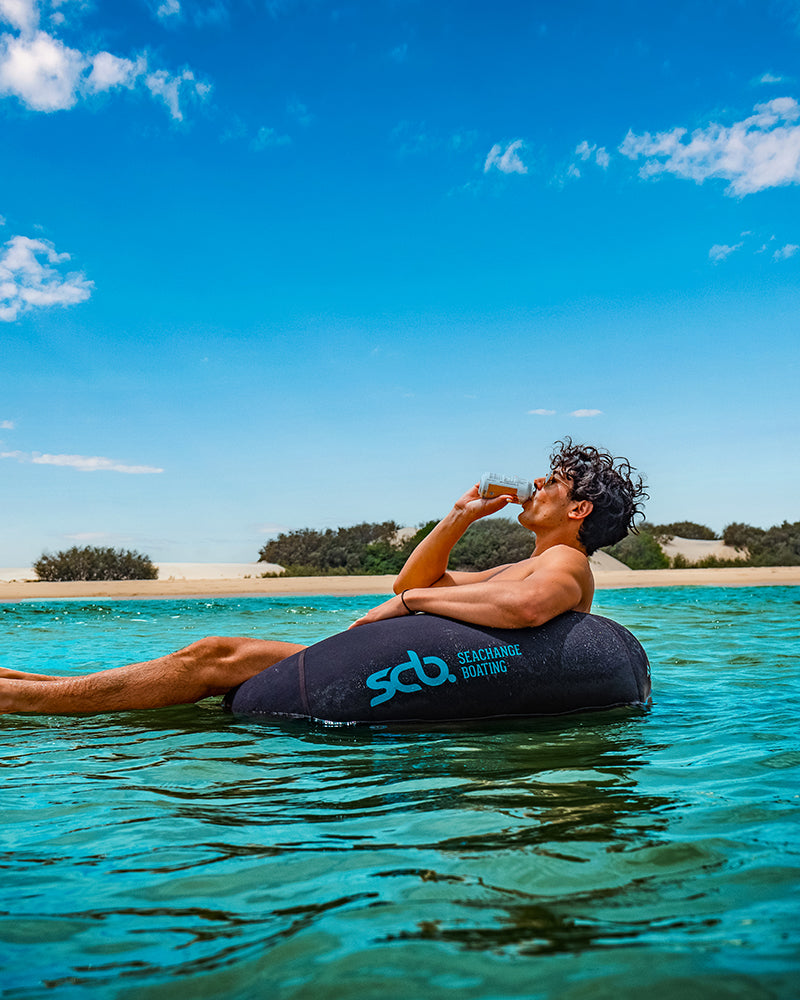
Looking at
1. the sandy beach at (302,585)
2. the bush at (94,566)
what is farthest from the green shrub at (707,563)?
the bush at (94,566)

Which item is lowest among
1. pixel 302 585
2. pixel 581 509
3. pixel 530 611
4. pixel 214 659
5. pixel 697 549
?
pixel 302 585

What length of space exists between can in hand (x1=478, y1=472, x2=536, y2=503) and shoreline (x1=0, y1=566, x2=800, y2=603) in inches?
797

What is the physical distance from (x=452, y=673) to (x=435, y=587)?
2.48ft

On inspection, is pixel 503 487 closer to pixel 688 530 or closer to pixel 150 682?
pixel 150 682

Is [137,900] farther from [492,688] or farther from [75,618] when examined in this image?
[75,618]

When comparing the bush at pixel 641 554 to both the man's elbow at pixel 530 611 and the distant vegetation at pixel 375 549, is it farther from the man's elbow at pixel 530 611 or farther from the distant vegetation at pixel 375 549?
the man's elbow at pixel 530 611

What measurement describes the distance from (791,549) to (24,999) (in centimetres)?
4089

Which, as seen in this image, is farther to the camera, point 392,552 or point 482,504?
point 392,552

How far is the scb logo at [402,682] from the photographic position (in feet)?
15.1

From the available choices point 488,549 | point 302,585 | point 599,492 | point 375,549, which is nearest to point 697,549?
point 488,549

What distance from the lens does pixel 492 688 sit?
4672 mm

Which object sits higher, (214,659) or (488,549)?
(488,549)

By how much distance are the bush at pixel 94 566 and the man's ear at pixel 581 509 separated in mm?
32810

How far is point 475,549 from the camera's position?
3353 centimetres
